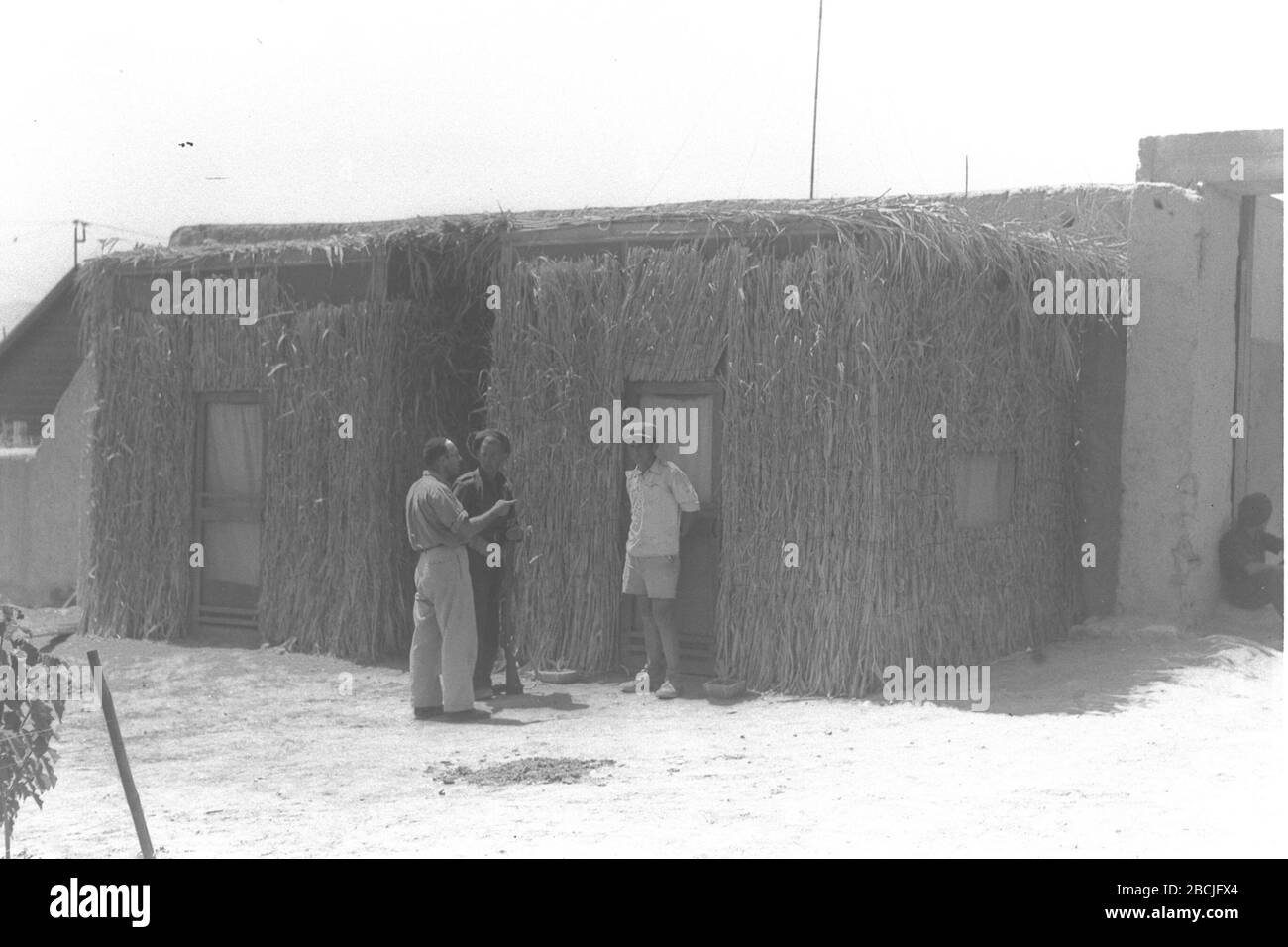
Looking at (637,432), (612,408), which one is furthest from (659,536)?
(612,408)

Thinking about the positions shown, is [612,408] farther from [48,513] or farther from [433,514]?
[48,513]

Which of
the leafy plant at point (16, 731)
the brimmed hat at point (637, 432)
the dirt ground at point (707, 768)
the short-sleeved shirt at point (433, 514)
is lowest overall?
the dirt ground at point (707, 768)

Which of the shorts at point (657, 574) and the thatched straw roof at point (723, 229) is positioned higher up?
the thatched straw roof at point (723, 229)

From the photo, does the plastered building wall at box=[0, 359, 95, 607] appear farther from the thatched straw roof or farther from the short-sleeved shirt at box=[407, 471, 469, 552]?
the short-sleeved shirt at box=[407, 471, 469, 552]

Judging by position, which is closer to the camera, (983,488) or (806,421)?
(806,421)

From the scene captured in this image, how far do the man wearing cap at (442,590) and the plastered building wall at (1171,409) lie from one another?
15.4ft

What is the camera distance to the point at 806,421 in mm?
9469

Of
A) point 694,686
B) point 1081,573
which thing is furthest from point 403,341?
point 1081,573

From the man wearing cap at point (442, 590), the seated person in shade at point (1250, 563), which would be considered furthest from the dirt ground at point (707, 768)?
the seated person in shade at point (1250, 563)

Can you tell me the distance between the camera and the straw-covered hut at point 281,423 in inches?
446

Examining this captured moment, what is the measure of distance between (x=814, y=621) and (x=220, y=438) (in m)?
5.36

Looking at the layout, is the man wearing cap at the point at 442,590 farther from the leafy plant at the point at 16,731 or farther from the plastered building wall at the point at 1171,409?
the plastered building wall at the point at 1171,409

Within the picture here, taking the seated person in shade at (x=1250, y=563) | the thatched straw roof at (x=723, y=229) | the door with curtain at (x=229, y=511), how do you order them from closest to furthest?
the thatched straw roof at (x=723, y=229) → the seated person in shade at (x=1250, y=563) → the door with curtain at (x=229, y=511)

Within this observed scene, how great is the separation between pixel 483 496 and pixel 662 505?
3.65 ft
